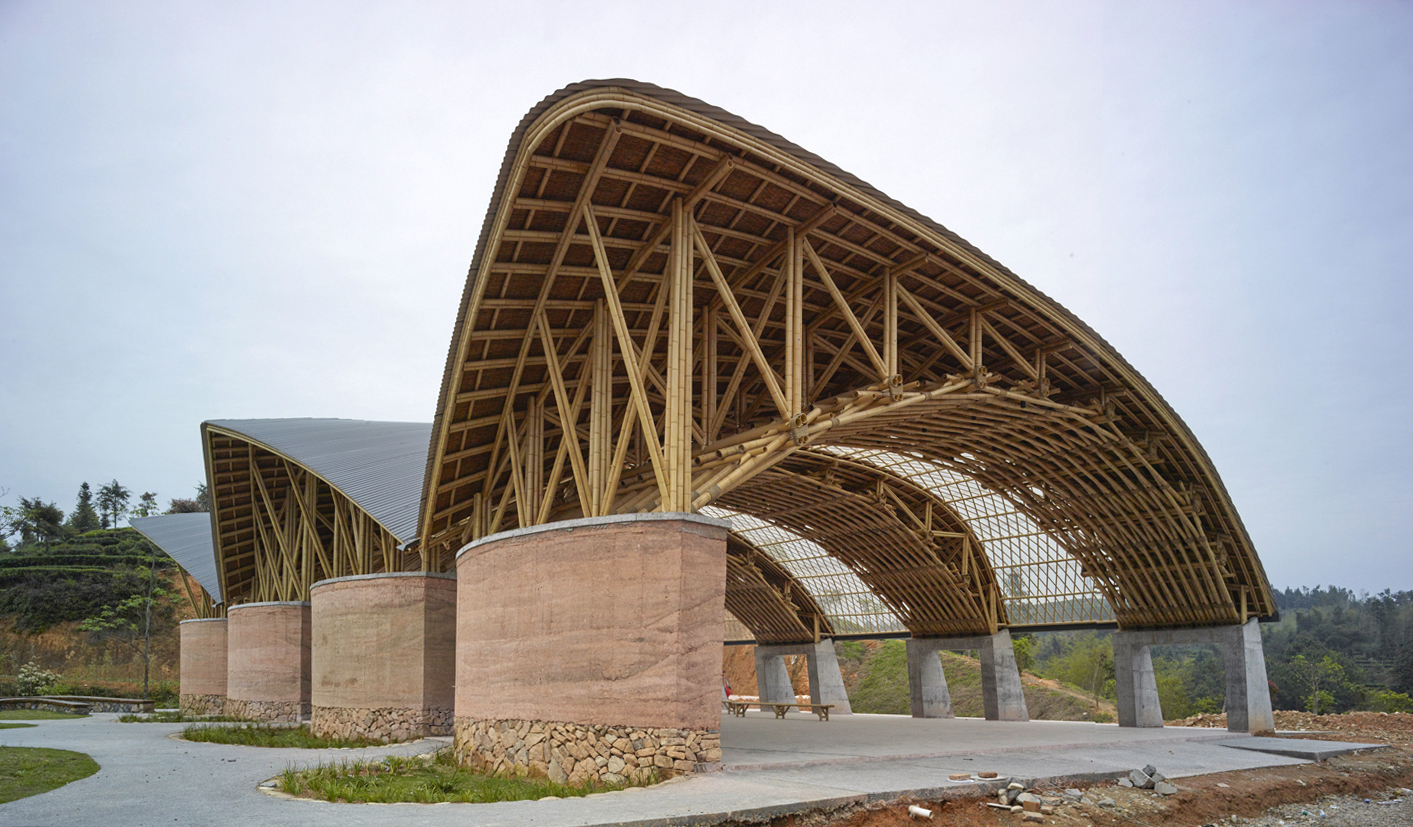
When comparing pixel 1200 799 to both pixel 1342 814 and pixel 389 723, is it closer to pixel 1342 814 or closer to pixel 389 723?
pixel 1342 814

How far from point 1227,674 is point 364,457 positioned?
113 ft

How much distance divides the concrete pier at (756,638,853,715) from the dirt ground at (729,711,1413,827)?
1015 inches

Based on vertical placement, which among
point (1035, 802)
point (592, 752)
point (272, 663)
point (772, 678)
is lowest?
point (772, 678)

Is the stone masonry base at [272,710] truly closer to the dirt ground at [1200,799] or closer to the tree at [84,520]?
the dirt ground at [1200,799]

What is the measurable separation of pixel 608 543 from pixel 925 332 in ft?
51.0

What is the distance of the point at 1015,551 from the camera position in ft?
144

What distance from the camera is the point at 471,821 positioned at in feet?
38.2

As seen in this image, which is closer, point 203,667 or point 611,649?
point 611,649

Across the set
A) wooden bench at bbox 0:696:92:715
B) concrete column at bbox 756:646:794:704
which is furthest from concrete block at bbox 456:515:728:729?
wooden bench at bbox 0:696:92:715

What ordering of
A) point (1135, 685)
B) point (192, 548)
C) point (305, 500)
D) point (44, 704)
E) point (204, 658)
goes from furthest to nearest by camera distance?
point (192, 548) < point (44, 704) < point (204, 658) < point (1135, 685) < point (305, 500)

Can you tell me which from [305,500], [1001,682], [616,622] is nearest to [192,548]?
[305,500]

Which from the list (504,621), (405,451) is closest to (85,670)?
(405,451)

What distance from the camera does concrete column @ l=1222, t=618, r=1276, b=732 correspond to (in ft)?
113

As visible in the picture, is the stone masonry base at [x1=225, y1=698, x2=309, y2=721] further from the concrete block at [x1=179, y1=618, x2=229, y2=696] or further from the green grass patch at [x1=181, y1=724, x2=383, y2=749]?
the concrete block at [x1=179, y1=618, x2=229, y2=696]
